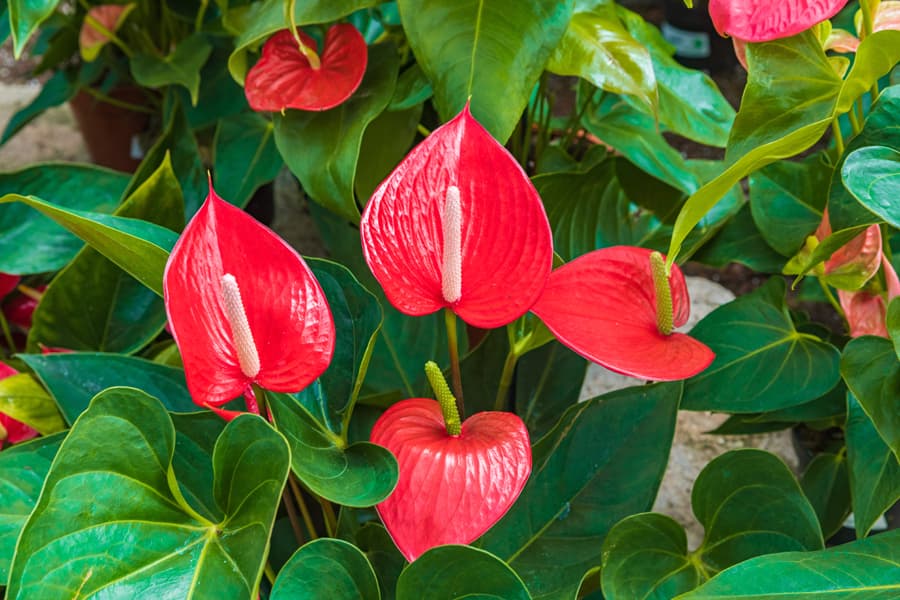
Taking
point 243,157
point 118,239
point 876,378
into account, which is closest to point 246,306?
point 118,239

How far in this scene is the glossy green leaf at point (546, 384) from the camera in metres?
0.84

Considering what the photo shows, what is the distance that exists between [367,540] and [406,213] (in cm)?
26

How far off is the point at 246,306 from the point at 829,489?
599 mm

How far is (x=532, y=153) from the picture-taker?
1.24 m

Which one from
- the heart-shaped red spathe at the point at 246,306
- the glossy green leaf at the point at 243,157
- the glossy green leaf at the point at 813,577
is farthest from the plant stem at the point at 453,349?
the glossy green leaf at the point at 243,157

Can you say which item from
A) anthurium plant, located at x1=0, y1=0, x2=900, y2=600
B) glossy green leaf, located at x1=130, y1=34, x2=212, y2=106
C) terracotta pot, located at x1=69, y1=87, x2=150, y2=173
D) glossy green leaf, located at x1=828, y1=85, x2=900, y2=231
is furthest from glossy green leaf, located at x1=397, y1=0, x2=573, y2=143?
terracotta pot, located at x1=69, y1=87, x2=150, y2=173

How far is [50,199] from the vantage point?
894 millimetres

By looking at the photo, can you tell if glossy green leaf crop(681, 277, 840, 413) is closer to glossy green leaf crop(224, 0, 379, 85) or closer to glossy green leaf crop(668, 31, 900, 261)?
glossy green leaf crop(668, 31, 900, 261)

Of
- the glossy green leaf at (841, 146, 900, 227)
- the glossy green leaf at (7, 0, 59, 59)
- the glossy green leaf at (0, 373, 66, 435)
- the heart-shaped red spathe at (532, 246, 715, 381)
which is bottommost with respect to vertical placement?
the glossy green leaf at (0, 373, 66, 435)

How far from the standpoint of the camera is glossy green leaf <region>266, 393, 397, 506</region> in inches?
21.2

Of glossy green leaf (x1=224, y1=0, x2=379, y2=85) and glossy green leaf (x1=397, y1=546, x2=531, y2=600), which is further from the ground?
glossy green leaf (x1=224, y1=0, x2=379, y2=85)

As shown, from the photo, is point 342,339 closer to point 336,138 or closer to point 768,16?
point 336,138

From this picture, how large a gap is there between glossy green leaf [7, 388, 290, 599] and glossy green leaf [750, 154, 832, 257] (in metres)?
0.50

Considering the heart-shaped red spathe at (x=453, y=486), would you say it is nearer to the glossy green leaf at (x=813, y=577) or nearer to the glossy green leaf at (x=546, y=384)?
the glossy green leaf at (x=813, y=577)
